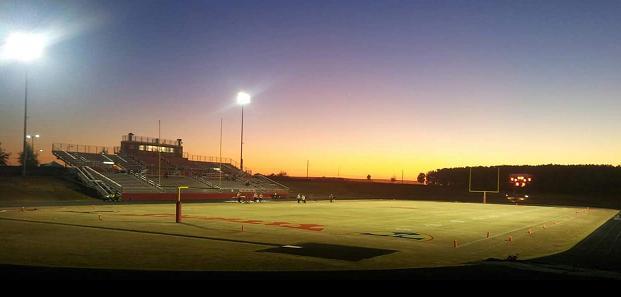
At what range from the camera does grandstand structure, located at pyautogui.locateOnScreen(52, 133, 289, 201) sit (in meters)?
58.4

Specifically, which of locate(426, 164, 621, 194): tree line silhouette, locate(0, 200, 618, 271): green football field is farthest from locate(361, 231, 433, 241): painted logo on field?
locate(426, 164, 621, 194): tree line silhouette

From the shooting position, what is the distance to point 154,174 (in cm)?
7081

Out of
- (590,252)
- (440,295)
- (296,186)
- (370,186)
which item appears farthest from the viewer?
(370,186)

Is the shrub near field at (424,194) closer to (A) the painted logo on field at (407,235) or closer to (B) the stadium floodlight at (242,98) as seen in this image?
(B) the stadium floodlight at (242,98)

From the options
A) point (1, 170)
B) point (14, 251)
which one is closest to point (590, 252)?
point (14, 251)

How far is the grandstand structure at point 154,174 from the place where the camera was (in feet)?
192

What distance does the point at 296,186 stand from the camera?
108500mm

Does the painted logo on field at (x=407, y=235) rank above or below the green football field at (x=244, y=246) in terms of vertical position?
below

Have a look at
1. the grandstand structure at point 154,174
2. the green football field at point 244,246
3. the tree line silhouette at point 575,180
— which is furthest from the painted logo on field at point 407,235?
the tree line silhouette at point 575,180

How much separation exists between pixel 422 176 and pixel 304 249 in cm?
18711

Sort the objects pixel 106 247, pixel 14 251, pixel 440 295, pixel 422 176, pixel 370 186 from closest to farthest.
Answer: pixel 440 295 < pixel 14 251 < pixel 106 247 < pixel 370 186 < pixel 422 176

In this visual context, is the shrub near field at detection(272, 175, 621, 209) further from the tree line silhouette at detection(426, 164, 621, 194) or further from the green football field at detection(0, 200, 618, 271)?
the green football field at detection(0, 200, 618, 271)

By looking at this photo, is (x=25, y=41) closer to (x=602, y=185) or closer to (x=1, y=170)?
(x=1, y=170)

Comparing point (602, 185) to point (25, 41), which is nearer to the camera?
point (25, 41)
